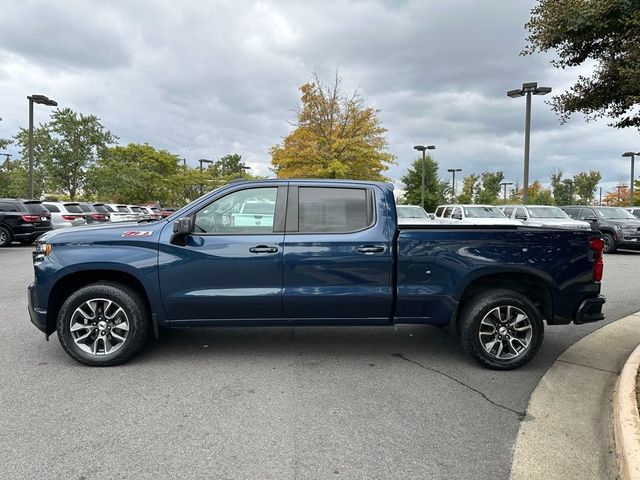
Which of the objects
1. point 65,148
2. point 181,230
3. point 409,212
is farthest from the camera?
point 65,148

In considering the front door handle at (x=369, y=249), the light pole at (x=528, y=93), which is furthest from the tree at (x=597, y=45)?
the light pole at (x=528, y=93)

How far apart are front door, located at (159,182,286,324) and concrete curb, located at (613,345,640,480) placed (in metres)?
2.85

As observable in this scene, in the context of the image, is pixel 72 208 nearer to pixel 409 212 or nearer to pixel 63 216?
pixel 63 216

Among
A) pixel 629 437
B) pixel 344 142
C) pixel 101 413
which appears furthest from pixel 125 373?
pixel 344 142

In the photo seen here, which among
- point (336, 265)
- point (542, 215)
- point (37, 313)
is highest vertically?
point (542, 215)

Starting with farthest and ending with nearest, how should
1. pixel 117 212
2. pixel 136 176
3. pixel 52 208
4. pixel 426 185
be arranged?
pixel 426 185
pixel 136 176
pixel 117 212
pixel 52 208

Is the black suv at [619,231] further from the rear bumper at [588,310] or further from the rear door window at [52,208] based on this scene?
the rear door window at [52,208]

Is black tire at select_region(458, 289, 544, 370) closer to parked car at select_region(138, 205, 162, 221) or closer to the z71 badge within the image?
the z71 badge

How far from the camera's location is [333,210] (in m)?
4.73

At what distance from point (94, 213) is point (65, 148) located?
1597 cm

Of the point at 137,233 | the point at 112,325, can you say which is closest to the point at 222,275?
the point at 137,233

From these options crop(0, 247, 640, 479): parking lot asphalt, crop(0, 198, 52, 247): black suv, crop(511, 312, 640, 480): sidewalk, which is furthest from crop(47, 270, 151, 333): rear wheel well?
crop(0, 198, 52, 247): black suv

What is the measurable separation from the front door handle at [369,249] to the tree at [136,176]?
109 ft

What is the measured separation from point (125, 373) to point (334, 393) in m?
1.99
